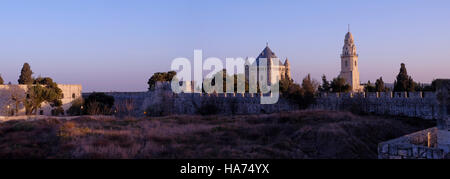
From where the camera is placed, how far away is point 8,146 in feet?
38.0

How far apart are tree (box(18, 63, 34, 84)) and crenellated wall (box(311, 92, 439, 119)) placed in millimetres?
37165

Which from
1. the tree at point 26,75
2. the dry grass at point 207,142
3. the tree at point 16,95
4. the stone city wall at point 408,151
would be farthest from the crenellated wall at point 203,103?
the tree at point 26,75

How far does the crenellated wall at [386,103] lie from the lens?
68.4 feet

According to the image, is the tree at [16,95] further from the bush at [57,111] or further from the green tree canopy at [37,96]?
the bush at [57,111]

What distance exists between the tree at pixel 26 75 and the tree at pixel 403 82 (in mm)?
43197

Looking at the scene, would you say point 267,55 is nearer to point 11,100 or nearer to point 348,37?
point 348,37

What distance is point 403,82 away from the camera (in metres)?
31.6

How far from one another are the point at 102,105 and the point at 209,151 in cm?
2987

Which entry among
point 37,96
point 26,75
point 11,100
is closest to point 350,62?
point 37,96

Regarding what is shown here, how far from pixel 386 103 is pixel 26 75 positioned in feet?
141

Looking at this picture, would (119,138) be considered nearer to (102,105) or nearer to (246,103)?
(246,103)

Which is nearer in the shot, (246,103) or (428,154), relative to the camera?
(428,154)

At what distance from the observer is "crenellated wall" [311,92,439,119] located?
20.8 metres
